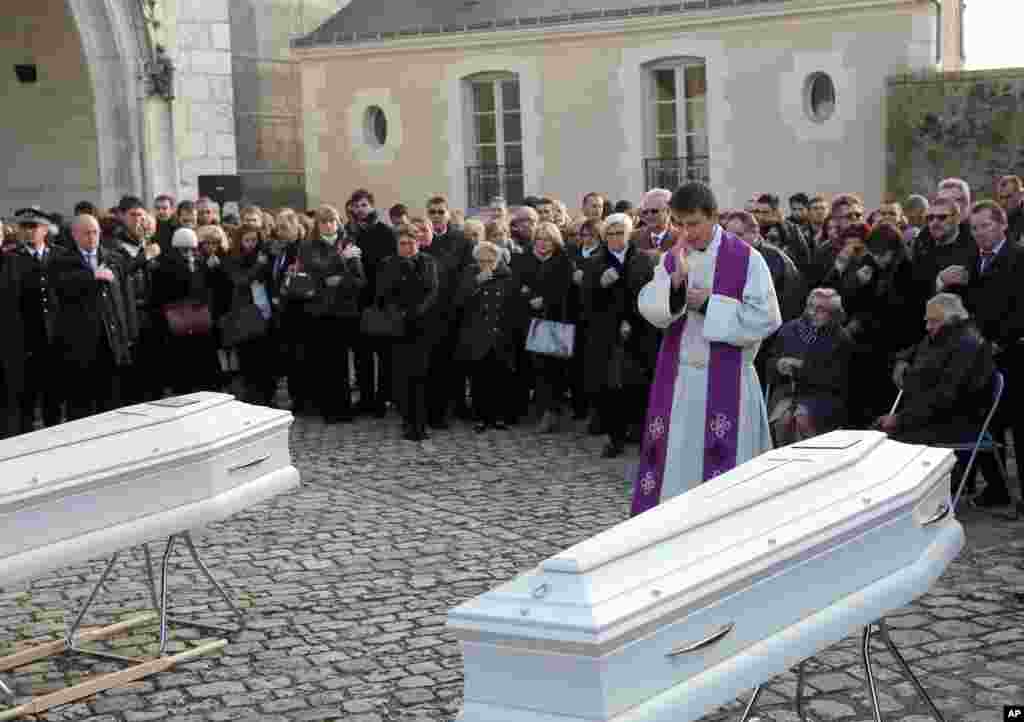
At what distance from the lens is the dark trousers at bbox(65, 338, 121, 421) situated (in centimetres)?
1111

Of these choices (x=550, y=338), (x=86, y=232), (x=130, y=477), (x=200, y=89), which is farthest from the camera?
(x=200, y=89)

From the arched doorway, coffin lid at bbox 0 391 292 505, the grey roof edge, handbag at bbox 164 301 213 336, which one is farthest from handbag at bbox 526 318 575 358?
the grey roof edge

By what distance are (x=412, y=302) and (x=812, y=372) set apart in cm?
342

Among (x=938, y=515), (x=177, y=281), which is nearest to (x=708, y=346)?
(x=938, y=515)

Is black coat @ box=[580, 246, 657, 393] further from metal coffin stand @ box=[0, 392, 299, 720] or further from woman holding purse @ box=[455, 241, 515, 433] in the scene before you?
metal coffin stand @ box=[0, 392, 299, 720]

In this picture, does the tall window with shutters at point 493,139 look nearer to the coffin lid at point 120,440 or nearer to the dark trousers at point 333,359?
the dark trousers at point 333,359

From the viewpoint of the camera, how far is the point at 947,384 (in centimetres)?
761

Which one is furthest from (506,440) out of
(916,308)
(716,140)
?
(716,140)

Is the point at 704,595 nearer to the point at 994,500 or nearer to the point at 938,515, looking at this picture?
the point at 938,515

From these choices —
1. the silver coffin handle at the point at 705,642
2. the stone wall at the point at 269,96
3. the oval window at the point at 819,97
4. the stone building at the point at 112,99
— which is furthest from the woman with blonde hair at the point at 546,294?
the stone wall at the point at 269,96

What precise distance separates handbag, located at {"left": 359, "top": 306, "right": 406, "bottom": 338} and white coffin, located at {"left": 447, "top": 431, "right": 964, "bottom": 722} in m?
6.62

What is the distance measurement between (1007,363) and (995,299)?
1.43 feet

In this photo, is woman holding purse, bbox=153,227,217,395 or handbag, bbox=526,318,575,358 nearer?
handbag, bbox=526,318,575,358

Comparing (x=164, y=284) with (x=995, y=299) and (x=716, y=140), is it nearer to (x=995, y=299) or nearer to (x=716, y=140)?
(x=995, y=299)
